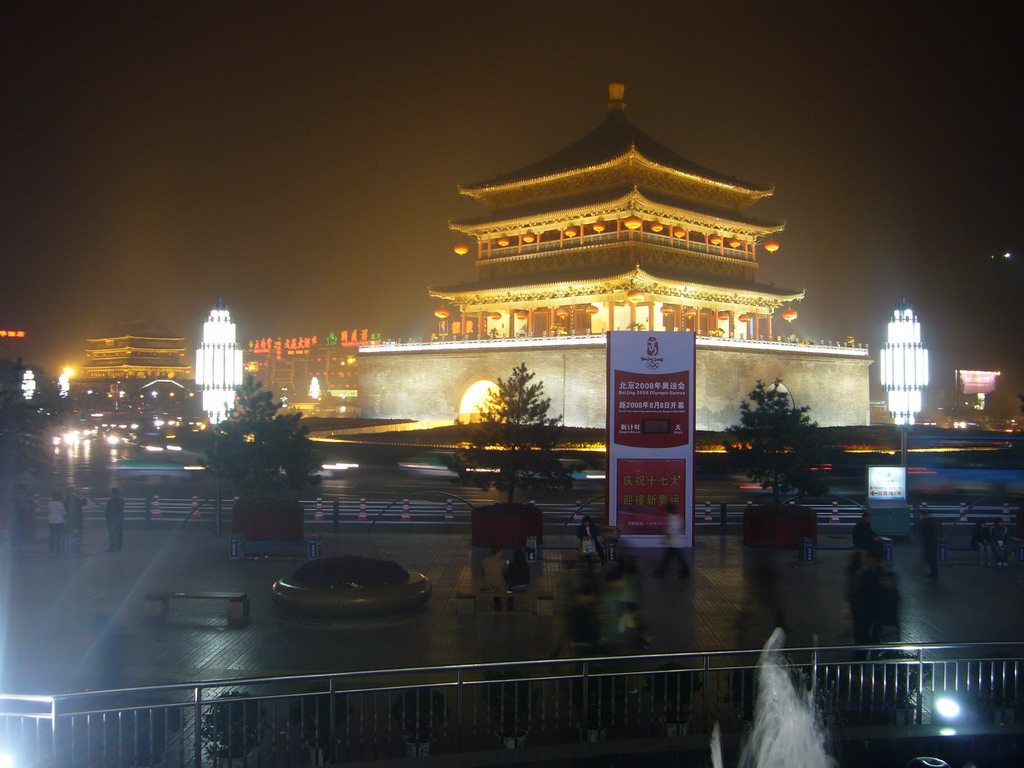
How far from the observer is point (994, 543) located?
14.8 meters

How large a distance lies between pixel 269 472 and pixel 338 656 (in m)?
8.20

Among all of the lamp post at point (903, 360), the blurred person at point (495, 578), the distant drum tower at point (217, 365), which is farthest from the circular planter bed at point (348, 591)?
the lamp post at point (903, 360)

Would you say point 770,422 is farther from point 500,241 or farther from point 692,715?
point 500,241

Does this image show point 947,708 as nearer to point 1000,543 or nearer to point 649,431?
point 649,431

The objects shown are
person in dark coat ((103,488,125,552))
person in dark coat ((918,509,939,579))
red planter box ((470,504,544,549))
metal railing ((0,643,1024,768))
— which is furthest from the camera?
red planter box ((470,504,544,549))

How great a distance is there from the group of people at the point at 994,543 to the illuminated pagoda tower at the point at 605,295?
21684 millimetres

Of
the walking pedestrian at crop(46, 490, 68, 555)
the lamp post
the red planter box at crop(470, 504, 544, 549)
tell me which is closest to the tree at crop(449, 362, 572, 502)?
the red planter box at crop(470, 504, 544, 549)

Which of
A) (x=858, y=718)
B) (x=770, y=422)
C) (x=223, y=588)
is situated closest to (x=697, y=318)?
(x=770, y=422)

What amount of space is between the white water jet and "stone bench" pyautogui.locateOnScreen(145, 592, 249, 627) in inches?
244

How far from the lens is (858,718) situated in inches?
299

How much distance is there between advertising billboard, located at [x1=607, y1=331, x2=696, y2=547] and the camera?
Result: 599 inches

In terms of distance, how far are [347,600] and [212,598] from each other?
1.73 meters

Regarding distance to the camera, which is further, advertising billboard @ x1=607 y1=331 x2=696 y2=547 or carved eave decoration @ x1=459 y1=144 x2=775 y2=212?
carved eave decoration @ x1=459 y1=144 x2=775 y2=212

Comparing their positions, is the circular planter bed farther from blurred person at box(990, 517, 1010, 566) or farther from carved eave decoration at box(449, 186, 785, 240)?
carved eave decoration at box(449, 186, 785, 240)
